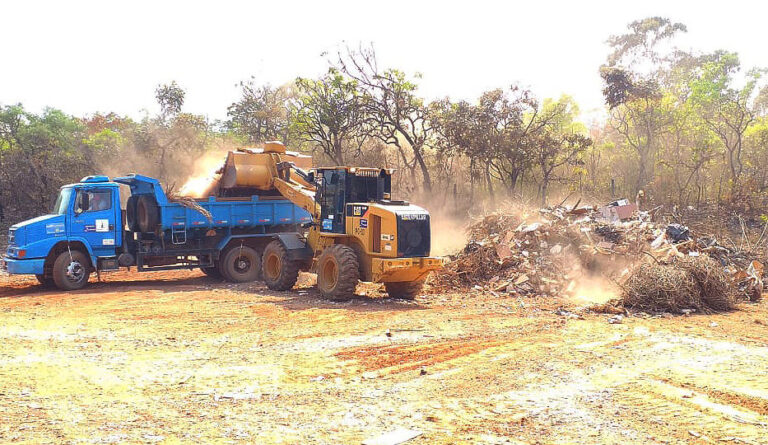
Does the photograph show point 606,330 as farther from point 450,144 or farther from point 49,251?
point 450,144

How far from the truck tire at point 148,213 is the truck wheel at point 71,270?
1.52 m

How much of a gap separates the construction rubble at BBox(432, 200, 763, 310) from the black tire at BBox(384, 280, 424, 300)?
1.48 meters

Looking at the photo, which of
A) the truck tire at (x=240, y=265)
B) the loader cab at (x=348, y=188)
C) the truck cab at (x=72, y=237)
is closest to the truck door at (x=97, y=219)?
the truck cab at (x=72, y=237)

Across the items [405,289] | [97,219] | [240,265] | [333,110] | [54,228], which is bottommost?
[405,289]

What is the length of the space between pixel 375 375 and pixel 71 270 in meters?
10.3

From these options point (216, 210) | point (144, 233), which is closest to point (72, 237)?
point (144, 233)

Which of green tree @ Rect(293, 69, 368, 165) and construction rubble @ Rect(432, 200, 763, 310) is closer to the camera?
construction rubble @ Rect(432, 200, 763, 310)

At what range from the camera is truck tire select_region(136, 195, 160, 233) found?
15.9 m

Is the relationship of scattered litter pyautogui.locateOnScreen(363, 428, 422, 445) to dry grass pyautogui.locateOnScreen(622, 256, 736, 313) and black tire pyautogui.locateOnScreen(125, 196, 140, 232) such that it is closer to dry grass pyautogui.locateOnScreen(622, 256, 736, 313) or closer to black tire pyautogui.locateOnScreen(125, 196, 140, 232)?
dry grass pyautogui.locateOnScreen(622, 256, 736, 313)

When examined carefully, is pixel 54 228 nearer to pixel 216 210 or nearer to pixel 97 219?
pixel 97 219

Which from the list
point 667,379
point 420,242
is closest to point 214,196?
point 420,242

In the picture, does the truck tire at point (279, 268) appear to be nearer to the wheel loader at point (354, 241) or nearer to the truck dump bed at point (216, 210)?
the wheel loader at point (354, 241)

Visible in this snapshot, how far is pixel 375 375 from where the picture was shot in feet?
25.2

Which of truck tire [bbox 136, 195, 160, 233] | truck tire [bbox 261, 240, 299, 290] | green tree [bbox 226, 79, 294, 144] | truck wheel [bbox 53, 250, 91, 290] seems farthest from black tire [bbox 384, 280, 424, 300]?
green tree [bbox 226, 79, 294, 144]
